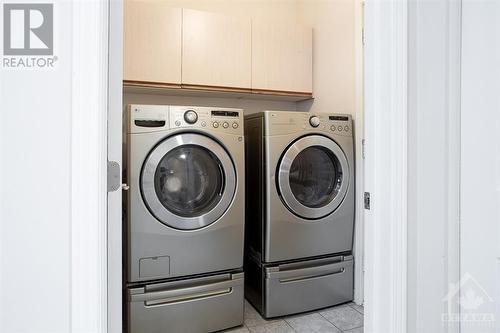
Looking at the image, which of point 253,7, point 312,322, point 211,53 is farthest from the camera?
point 253,7

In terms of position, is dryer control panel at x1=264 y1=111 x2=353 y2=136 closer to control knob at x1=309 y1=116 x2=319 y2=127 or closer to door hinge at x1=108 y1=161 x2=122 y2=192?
control knob at x1=309 y1=116 x2=319 y2=127

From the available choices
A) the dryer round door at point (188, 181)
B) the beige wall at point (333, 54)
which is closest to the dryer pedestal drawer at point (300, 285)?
the dryer round door at point (188, 181)

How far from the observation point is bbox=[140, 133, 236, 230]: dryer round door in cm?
170

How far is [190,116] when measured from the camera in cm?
176

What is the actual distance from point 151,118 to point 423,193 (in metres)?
1.32

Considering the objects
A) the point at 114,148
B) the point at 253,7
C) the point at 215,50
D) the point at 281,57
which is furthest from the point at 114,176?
the point at 253,7

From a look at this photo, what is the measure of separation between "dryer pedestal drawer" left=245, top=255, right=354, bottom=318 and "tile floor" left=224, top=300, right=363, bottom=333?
0.13 feet

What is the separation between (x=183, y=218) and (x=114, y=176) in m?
1.01

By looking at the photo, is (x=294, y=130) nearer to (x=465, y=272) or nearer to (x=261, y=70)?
(x=261, y=70)

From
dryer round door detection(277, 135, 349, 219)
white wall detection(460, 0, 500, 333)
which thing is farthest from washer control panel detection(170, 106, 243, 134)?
white wall detection(460, 0, 500, 333)

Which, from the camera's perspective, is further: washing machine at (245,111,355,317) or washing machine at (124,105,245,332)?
washing machine at (245,111,355,317)

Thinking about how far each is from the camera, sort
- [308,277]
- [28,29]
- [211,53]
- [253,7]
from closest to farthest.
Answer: [28,29] < [308,277] < [211,53] < [253,7]
